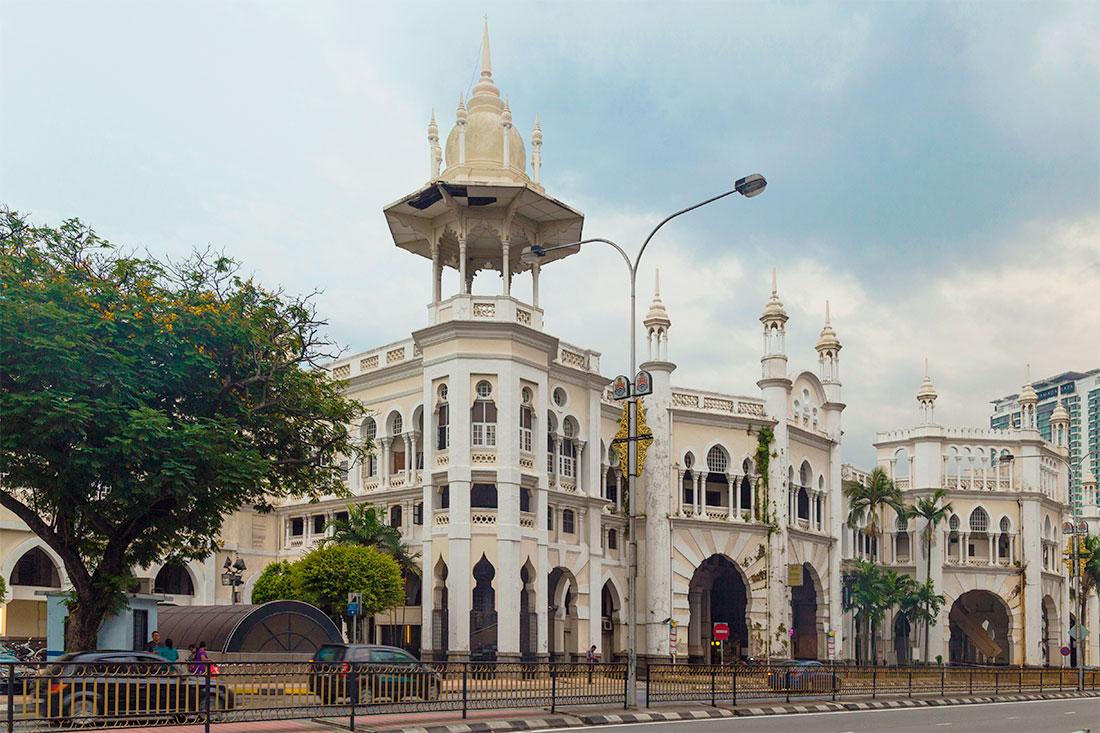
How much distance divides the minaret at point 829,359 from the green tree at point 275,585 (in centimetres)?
2823

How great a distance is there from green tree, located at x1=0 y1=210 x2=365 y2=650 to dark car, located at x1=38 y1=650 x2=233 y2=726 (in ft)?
17.0

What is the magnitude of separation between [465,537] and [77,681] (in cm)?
2051

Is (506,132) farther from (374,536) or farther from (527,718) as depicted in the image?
(527,718)

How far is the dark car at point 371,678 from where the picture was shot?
19.9 metres

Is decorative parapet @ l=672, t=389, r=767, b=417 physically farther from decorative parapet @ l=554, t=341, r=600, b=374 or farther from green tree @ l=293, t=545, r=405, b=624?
green tree @ l=293, t=545, r=405, b=624

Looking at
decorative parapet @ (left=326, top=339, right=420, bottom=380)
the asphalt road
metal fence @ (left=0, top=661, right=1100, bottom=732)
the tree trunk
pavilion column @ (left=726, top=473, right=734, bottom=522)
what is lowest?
the asphalt road

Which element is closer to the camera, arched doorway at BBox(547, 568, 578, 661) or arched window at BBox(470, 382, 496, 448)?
arched window at BBox(470, 382, 496, 448)

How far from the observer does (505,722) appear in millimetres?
20953

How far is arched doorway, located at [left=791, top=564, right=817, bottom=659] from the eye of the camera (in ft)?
176

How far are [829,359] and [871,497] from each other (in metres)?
9.39

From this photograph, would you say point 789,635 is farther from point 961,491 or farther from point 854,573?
point 961,491

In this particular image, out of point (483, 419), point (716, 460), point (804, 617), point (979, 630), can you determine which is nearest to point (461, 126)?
point (483, 419)

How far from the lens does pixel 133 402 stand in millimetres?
22484

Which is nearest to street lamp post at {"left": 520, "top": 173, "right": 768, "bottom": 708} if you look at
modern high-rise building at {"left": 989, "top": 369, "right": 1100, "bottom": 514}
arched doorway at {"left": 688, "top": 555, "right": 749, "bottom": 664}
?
arched doorway at {"left": 688, "top": 555, "right": 749, "bottom": 664}
